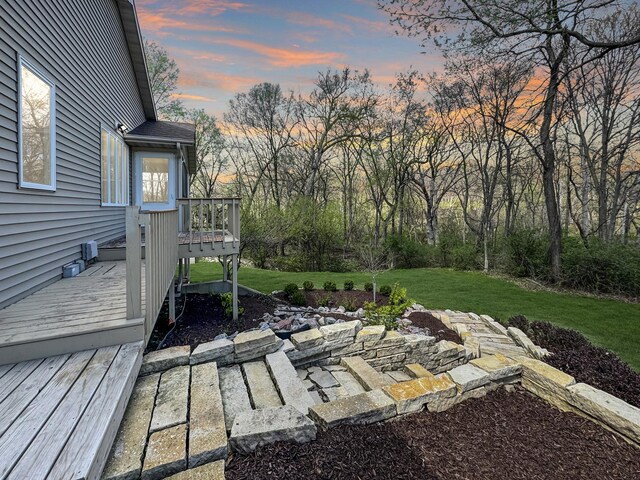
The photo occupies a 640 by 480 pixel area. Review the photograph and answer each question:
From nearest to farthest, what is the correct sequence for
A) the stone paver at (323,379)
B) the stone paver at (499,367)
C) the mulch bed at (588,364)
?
the stone paver at (499,367), the mulch bed at (588,364), the stone paver at (323,379)

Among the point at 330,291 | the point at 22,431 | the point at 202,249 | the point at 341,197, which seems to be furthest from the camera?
the point at 341,197

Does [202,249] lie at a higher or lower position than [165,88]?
lower

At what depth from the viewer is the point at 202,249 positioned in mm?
5543

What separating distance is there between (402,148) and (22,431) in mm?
16353

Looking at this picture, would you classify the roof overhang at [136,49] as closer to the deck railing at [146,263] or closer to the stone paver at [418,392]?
the deck railing at [146,263]

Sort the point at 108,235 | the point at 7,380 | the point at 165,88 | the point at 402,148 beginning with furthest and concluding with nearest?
the point at 165,88 < the point at 402,148 < the point at 108,235 < the point at 7,380

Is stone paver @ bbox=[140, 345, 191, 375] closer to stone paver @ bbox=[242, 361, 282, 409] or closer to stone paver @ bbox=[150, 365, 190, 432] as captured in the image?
stone paver @ bbox=[150, 365, 190, 432]

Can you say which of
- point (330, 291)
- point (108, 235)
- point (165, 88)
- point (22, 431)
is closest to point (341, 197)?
point (165, 88)

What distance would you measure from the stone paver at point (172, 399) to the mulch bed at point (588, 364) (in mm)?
3875

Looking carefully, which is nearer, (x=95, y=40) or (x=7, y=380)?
(x=7, y=380)

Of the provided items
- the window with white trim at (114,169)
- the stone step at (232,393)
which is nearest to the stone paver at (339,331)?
the stone step at (232,393)

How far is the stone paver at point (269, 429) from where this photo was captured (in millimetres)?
1847

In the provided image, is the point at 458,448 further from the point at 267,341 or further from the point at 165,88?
the point at 165,88

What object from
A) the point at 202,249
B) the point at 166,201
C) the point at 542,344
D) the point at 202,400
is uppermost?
the point at 166,201
